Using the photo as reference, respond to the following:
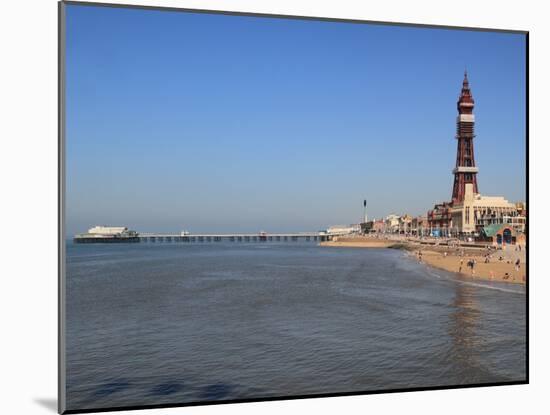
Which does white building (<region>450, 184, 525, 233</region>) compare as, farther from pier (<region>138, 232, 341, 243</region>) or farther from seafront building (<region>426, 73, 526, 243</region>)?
pier (<region>138, 232, 341, 243</region>)

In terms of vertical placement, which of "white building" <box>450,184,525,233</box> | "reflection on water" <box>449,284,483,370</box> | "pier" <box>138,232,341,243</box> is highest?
"white building" <box>450,184,525,233</box>

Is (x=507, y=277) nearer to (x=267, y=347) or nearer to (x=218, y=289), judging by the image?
(x=267, y=347)

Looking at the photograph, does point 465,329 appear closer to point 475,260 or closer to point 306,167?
point 475,260


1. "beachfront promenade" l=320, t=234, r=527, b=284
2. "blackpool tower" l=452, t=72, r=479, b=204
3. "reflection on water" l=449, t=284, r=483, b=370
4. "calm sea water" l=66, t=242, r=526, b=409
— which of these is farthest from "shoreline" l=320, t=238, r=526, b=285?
"blackpool tower" l=452, t=72, r=479, b=204

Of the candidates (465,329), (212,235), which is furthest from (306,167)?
(212,235)

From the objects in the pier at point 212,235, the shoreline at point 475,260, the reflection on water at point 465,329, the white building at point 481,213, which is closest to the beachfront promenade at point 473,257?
the shoreline at point 475,260

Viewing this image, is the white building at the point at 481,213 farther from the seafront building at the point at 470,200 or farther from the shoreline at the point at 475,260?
the shoreline at the point at 475,260
